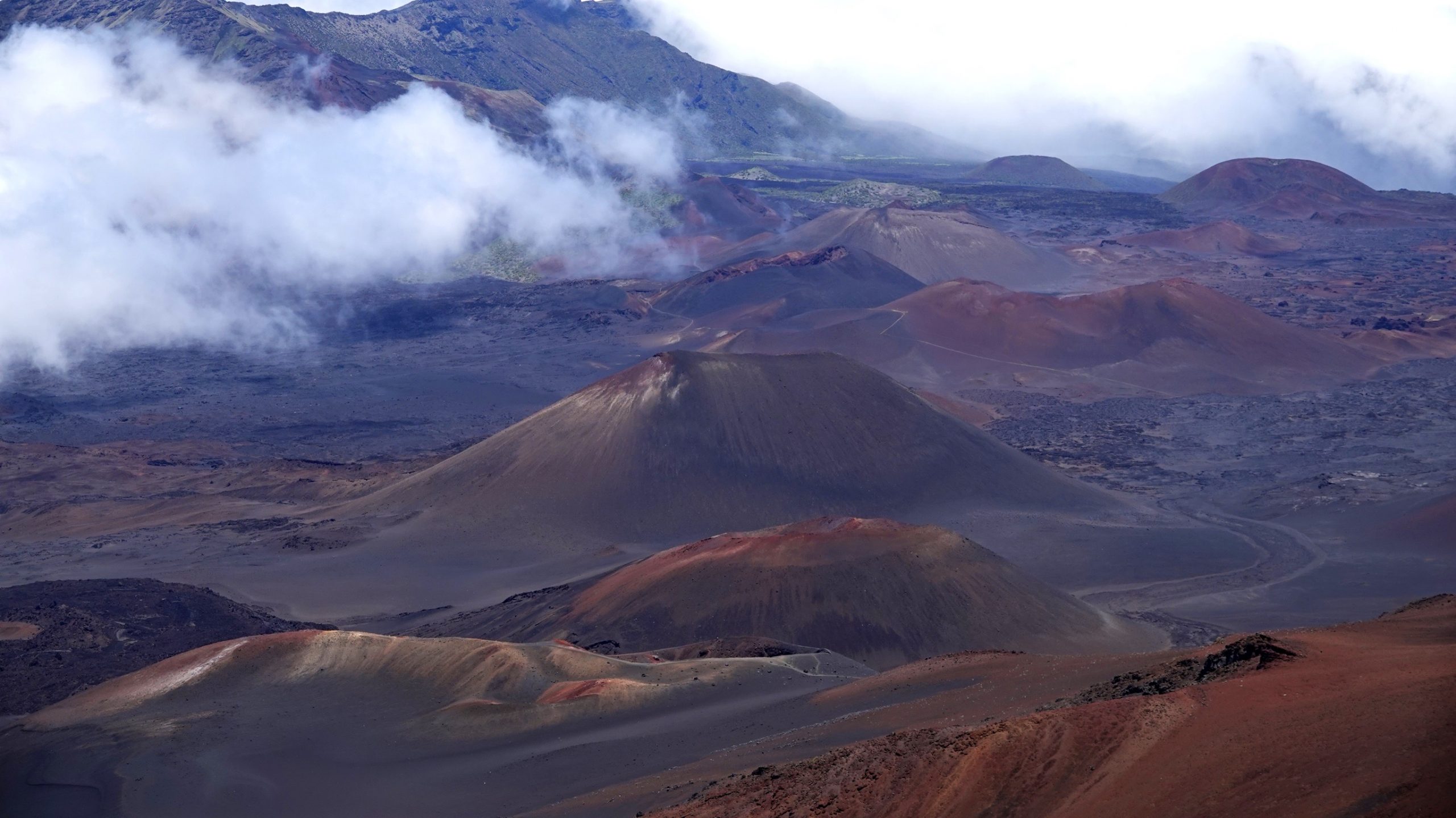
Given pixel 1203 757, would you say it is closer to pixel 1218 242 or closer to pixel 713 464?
pixel 713 464

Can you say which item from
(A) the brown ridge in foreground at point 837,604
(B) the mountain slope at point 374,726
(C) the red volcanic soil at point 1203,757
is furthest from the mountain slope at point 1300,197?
(C) the red volcanic soil at point 1203,757

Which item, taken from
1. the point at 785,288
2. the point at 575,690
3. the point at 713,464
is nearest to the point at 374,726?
the point at 575,690

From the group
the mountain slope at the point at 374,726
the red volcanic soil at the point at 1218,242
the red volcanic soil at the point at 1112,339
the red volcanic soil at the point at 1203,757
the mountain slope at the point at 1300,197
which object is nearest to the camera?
the red volcanic soil at the point at 1203,757

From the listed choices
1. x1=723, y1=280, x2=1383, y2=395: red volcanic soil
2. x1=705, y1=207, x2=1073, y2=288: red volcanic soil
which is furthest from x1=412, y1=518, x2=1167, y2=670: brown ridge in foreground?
x1=705, y1=207, x2=1073, y2=288: red volcanic soil

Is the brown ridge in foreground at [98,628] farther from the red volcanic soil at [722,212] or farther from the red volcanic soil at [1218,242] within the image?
the red volcanic soil at [1218,242]

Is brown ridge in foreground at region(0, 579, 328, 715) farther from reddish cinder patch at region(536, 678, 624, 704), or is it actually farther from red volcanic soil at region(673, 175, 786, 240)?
red volcanic soil at region(673, 175, 786, 240)

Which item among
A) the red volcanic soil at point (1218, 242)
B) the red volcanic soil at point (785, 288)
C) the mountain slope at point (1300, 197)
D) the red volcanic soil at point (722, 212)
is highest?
the mountain slope at point (1300, 197)

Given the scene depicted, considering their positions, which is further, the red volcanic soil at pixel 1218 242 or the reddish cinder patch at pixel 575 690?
the red volcanic soil at pixel 1218 242
